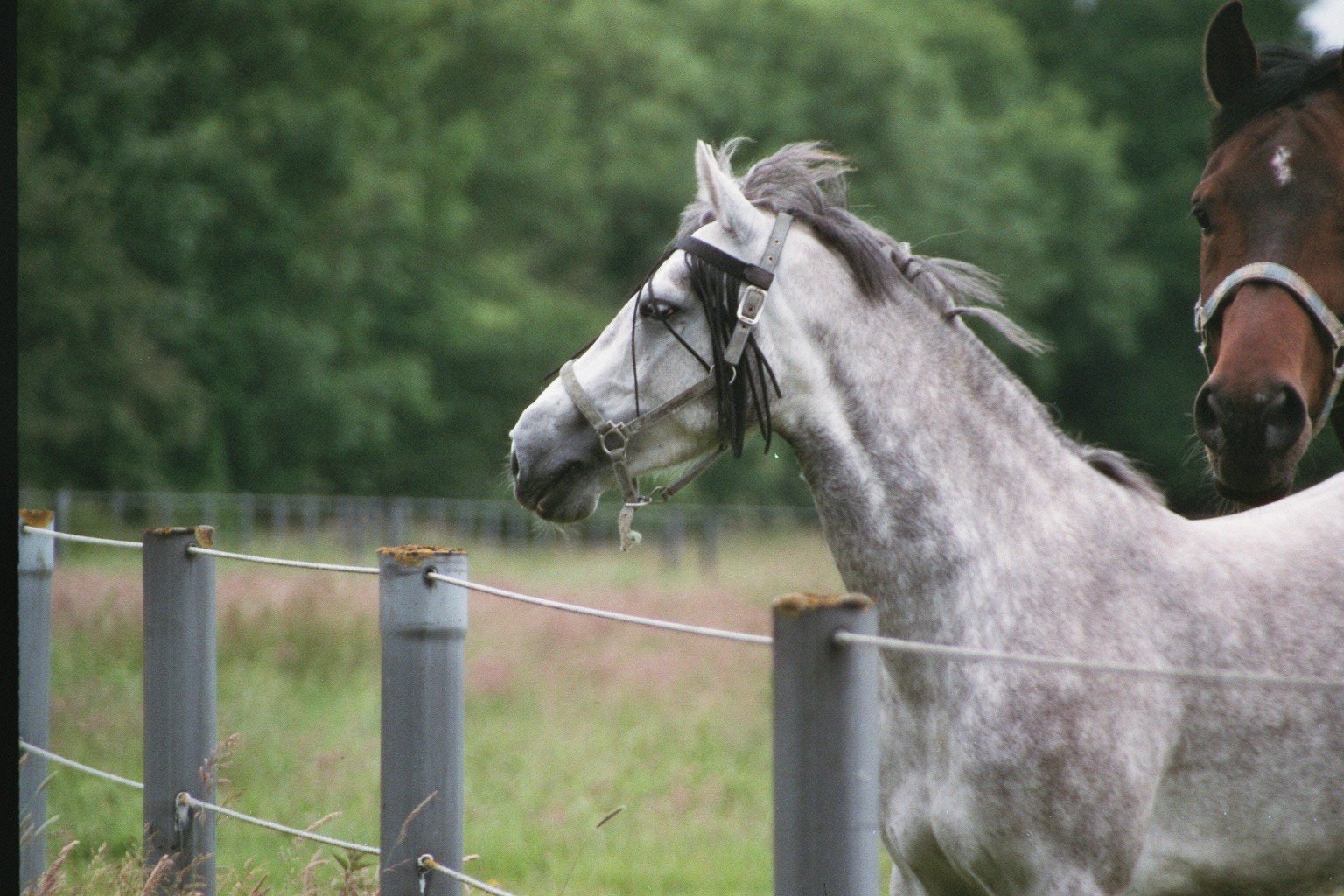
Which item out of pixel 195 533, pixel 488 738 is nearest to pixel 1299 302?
pixel 195 533

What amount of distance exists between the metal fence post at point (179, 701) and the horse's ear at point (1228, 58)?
305 centimetres

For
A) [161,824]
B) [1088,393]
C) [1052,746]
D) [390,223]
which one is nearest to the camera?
[1052,746]

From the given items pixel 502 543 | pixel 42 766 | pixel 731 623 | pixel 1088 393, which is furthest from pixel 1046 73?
pixel 42 766

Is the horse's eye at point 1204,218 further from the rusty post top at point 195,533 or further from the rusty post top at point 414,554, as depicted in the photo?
the rusty post top at point 195,533

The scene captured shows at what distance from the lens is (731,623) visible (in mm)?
12938

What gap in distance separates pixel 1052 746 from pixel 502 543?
67.2 ft

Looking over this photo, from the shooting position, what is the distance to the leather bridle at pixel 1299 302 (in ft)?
11.4

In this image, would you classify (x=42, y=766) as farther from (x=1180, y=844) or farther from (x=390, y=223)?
(x=390, y=223)

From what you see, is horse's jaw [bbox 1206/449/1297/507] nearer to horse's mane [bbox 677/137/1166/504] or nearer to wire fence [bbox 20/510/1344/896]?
horse's mane [bbox 677/137/1166/504]

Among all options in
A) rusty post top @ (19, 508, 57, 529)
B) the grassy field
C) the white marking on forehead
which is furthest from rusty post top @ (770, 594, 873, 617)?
rusty post top @ (19, 508, 57, 529)

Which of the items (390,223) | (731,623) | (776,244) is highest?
(390,223)

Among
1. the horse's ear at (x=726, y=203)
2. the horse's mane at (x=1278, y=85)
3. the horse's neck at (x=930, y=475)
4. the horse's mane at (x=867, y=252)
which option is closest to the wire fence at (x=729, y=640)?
the horse's neck at (x=930, y=475)

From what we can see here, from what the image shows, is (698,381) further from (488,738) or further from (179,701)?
(488,738)

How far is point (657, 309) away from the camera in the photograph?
3461 mm
